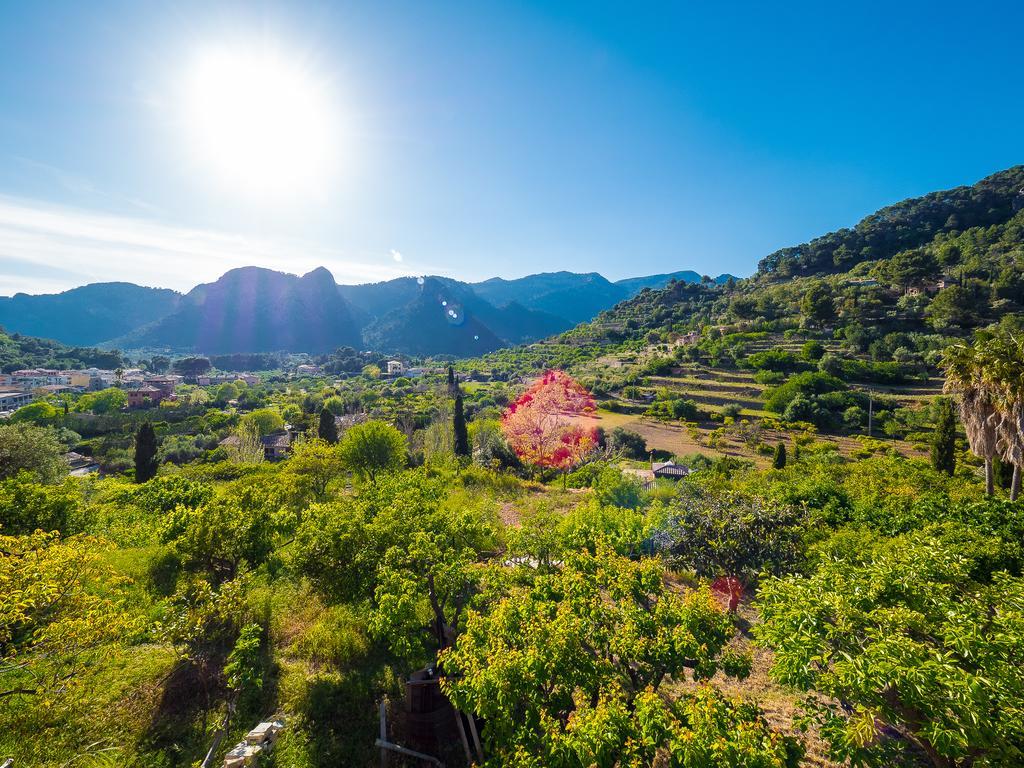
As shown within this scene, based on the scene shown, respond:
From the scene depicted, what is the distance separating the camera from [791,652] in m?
5.45

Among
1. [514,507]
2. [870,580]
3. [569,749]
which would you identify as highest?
[870,580]

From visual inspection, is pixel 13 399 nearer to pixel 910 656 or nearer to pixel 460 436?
pixel 460 436

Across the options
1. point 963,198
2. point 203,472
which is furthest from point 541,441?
point 963,198

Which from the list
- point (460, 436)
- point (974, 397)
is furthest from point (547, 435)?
point (974, 397)

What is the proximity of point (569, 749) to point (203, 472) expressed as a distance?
2778 cm

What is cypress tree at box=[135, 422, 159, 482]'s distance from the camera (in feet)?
88.3

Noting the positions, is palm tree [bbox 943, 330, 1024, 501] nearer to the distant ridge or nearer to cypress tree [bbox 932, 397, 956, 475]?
cypress tree [bbox 932, 397, 956, 475]

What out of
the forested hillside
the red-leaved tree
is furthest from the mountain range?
the forested hillside

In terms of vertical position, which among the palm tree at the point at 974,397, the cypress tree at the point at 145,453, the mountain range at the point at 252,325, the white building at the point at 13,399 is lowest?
the white building at the point at 13,399

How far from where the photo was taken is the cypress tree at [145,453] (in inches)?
1060

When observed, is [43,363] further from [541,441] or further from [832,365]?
[832,365]

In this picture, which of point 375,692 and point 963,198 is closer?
point 375,692

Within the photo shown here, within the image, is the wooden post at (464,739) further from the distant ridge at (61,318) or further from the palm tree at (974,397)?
the distant ridge at (61,318)

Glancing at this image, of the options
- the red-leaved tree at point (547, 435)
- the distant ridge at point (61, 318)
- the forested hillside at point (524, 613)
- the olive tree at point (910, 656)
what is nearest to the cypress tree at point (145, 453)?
the forested hillside at point (524, 613)
